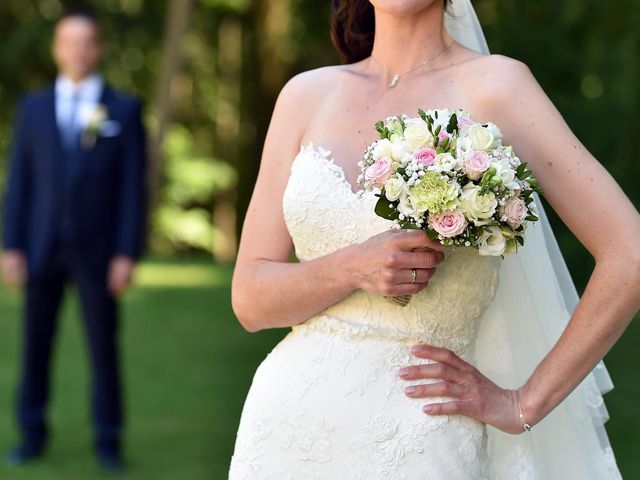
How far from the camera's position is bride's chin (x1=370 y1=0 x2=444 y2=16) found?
10.7ft

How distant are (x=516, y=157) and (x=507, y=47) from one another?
7.02 m

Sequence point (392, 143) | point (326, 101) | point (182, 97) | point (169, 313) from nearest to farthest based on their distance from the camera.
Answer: point (392, 143), point (326, 101), point (169, 313), point (182, 97)

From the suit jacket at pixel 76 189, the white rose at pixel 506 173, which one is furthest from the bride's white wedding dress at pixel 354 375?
the suit jacket at pixel 76 189

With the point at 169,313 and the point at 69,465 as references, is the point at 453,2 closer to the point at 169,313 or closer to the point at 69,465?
the point at 69,465

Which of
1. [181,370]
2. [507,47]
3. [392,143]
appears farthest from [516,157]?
[181,370]

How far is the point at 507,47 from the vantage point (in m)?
9.80

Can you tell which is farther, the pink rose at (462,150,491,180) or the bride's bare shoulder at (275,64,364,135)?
the bride's bare shoulder at (275,64,364,135)

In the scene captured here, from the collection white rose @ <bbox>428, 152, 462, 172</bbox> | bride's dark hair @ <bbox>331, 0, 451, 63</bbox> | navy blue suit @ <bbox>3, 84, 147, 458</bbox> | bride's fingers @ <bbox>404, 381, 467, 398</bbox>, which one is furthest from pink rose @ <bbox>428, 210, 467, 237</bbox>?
navy blue suit @ <bbox>3, 84, 147, 458</bbox>

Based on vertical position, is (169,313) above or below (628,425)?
below

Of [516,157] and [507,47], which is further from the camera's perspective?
[507,47]

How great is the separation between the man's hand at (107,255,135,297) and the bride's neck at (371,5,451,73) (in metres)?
4.58

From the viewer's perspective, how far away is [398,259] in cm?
301

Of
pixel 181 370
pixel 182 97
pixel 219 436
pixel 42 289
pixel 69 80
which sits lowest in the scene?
pixel 182 97

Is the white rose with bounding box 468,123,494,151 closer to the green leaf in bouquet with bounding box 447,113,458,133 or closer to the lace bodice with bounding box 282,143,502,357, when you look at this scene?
the green leaf in bouquet with bounding box 447,113,458,133
